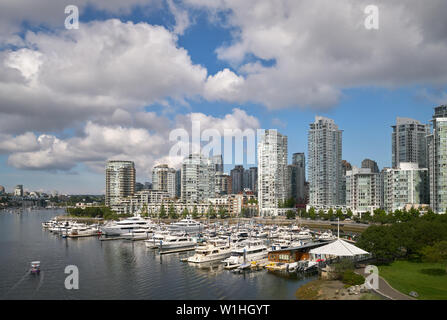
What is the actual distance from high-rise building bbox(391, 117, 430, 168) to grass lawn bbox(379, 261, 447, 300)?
11763 centimetres

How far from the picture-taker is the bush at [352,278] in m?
33.8

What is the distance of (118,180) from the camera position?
7692 inches

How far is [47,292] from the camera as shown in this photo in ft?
119

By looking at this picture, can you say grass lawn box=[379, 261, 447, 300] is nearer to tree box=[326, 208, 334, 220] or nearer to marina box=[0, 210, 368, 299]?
marina box=[0, 210, 368, 299]

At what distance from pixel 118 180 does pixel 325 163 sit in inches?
4226

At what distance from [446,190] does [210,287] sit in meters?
81.7

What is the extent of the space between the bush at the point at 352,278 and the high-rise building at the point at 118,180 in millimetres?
170635

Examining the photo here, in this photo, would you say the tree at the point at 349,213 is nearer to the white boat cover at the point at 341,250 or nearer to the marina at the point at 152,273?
the marina at the point at 152,273

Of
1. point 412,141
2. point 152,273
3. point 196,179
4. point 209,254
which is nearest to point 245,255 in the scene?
A: point 209,254

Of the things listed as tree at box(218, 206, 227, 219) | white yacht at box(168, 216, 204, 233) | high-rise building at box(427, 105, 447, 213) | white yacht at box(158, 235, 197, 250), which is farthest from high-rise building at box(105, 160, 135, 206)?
high-rise building at box(427, 105, 447, 213)

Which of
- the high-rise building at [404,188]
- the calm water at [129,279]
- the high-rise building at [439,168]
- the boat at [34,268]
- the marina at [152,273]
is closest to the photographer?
the calm water at [129,279]

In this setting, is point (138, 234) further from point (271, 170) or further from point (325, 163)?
point (325, 163)

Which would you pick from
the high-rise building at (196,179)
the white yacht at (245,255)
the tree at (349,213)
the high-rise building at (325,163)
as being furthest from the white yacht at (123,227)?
the high-rise building at (196,179)
